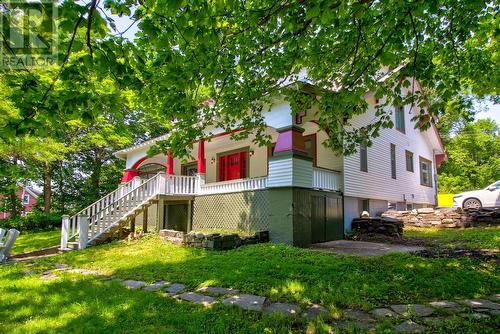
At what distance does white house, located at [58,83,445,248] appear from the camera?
9.53 metres

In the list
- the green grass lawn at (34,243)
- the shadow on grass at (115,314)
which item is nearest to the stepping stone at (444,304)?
the shadow on grass at (115,314)

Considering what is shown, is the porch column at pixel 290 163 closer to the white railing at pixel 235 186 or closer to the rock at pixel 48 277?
the white railing at pixel 235 186

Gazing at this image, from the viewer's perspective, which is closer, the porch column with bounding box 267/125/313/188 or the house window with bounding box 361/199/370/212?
the porch column with bounding box 267/125/313/188

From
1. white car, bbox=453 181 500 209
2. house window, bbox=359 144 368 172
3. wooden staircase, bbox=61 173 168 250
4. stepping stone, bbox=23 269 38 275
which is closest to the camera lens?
stepping stone, bbox=23 269 38 275

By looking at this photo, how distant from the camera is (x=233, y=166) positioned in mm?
15422

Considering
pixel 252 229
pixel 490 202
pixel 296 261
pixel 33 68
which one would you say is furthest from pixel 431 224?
pixel 33 68

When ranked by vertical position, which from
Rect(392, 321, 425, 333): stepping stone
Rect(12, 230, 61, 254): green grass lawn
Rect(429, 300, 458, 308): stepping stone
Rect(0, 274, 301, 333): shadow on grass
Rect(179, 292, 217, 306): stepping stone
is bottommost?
Rect(12, 230, 61, 254): green grass lawn

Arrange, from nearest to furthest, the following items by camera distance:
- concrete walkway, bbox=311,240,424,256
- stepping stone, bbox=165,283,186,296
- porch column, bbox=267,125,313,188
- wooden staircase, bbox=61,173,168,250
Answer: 1. stepping stone, bbox=165,283,186,296
2. concrete walkway, bbox=311,240,424,256
3. porch column, bbox=267,125,313,188
4. wooden staircase, bbox=61,173,168,250

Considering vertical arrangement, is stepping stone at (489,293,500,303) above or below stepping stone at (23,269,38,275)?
above

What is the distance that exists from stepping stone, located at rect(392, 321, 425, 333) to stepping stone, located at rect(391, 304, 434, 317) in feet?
0.91

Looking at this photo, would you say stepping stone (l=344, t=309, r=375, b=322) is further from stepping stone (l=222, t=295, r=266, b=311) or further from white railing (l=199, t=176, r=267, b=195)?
white railing (l=199, t=176, r=267, b=195)

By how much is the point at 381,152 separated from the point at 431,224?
366 centimetres

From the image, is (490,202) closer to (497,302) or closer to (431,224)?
(431,224)

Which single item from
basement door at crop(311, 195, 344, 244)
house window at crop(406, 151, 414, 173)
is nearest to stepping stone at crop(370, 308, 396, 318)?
basement door at crop(311, 195, 344, 244)
